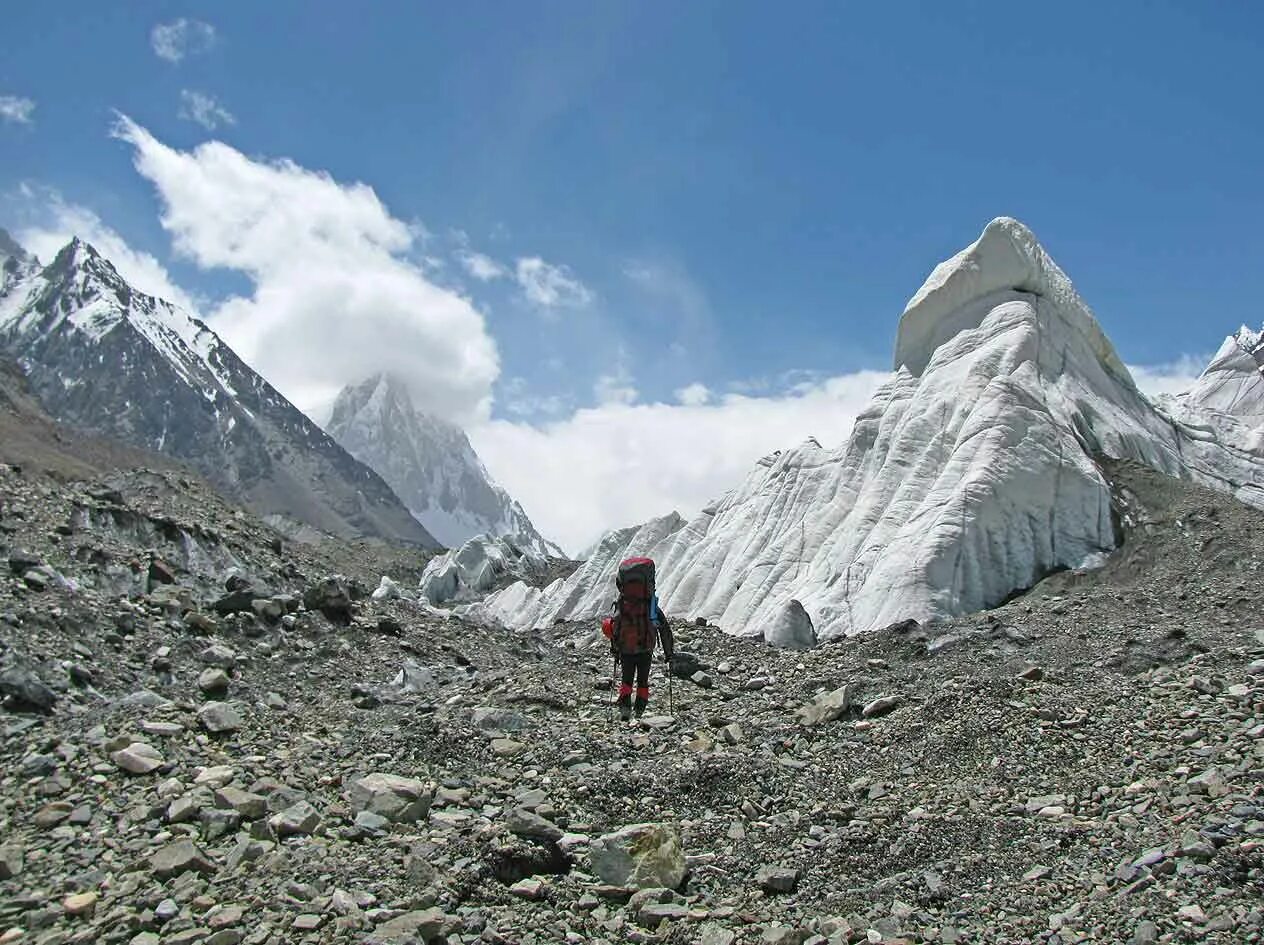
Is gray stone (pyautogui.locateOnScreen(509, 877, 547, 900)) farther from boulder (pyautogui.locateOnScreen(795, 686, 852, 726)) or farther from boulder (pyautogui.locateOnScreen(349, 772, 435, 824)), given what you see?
boulder (pyautogui.locateOnScreen(795, 686, 852, 726))

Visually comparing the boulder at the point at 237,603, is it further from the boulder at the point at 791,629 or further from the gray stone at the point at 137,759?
the boulder at the point at 791,629

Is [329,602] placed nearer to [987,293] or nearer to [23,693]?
[23,693]

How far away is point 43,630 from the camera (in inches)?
638

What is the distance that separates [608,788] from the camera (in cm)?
1160

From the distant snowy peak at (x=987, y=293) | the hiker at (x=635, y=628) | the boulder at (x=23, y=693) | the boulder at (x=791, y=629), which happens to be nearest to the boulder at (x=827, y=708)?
the hiker at (x=635, y=628)

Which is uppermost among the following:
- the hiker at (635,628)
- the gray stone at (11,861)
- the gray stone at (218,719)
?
the hiker at (635,628)

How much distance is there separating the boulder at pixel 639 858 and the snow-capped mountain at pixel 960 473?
66.4ft

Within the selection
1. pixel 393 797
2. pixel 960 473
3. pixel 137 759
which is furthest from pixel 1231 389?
pixel 137 759

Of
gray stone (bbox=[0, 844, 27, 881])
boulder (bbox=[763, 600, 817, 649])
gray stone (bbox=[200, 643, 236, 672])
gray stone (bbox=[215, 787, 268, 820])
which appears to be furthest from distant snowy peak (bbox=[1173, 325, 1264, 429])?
gray stone (bbox=[0, 844, 27, 881])

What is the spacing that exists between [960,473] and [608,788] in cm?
2525

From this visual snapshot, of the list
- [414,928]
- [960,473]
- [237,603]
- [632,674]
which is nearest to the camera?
[414,928]

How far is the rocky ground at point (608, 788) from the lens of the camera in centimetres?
830

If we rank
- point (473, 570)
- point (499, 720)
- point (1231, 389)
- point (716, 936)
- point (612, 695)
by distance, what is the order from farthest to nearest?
1. point (473, 570)
2. point (1231, 389)
3. point (612, 695)
4. point (499, 720)
5. point (716, 936)

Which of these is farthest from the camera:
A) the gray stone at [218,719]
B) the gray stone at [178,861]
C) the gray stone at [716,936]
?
the gray stone at [218,719]
